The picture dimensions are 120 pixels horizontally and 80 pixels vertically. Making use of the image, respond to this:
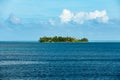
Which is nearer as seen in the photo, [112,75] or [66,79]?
[66,79]

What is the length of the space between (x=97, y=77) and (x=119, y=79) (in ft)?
14.8

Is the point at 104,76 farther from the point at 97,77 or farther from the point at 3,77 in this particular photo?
the point at 3,77

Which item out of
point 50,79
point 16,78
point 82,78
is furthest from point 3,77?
point 82,78

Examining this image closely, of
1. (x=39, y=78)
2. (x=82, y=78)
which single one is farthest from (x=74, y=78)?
(x=39, y=78)

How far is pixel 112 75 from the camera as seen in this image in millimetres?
79375

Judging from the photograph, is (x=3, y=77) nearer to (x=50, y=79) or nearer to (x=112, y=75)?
(x=50, y=79)

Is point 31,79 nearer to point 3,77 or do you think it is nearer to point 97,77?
point 3,77

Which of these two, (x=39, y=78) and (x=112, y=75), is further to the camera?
(x=112, y=75)

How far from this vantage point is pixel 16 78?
73812mm

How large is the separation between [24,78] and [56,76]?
6827 millimetres

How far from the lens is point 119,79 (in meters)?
73.1

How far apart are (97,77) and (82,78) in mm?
3079

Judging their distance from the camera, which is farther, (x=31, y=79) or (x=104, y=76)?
(x=104, y=76)

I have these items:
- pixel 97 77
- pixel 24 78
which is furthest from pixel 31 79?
pixel 97 77
